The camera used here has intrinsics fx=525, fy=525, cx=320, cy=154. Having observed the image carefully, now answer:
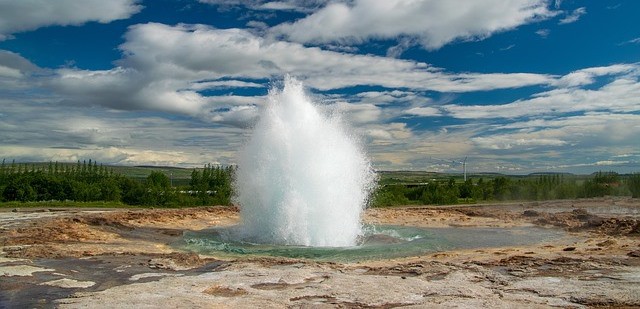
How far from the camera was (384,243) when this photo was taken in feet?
67.8

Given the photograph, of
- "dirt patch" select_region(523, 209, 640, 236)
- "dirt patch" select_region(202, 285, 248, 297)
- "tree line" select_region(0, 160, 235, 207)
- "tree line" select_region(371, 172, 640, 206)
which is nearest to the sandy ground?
"dirt patch" select_region(202, 285, 248, 297)

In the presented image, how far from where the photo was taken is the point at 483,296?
9.68 meters

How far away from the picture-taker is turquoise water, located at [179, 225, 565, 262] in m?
17.4

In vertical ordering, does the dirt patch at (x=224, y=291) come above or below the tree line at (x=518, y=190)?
below

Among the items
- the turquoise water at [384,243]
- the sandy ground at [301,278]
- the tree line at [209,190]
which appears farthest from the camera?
the tree line at [209,190]

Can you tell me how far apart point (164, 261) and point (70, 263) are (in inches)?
95.9

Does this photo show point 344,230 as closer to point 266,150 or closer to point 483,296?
point 266,150

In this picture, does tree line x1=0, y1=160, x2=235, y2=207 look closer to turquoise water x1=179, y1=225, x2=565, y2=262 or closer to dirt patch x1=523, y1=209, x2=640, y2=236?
turquoise water x1=179, y1=225, x2=565, y2=262

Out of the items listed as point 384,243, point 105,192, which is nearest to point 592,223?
point 384,243

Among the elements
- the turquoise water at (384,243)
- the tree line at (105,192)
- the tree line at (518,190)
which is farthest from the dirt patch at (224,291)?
the tree line at (518,190)

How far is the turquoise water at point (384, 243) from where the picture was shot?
17.4 meters

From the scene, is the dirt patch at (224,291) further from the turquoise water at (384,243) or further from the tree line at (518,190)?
the tree line at (518,190)

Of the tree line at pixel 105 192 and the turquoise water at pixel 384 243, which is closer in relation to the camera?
the turquoise water at pixel 384 243

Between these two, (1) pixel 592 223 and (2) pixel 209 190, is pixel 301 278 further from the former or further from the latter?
(2) pixel 209 190
